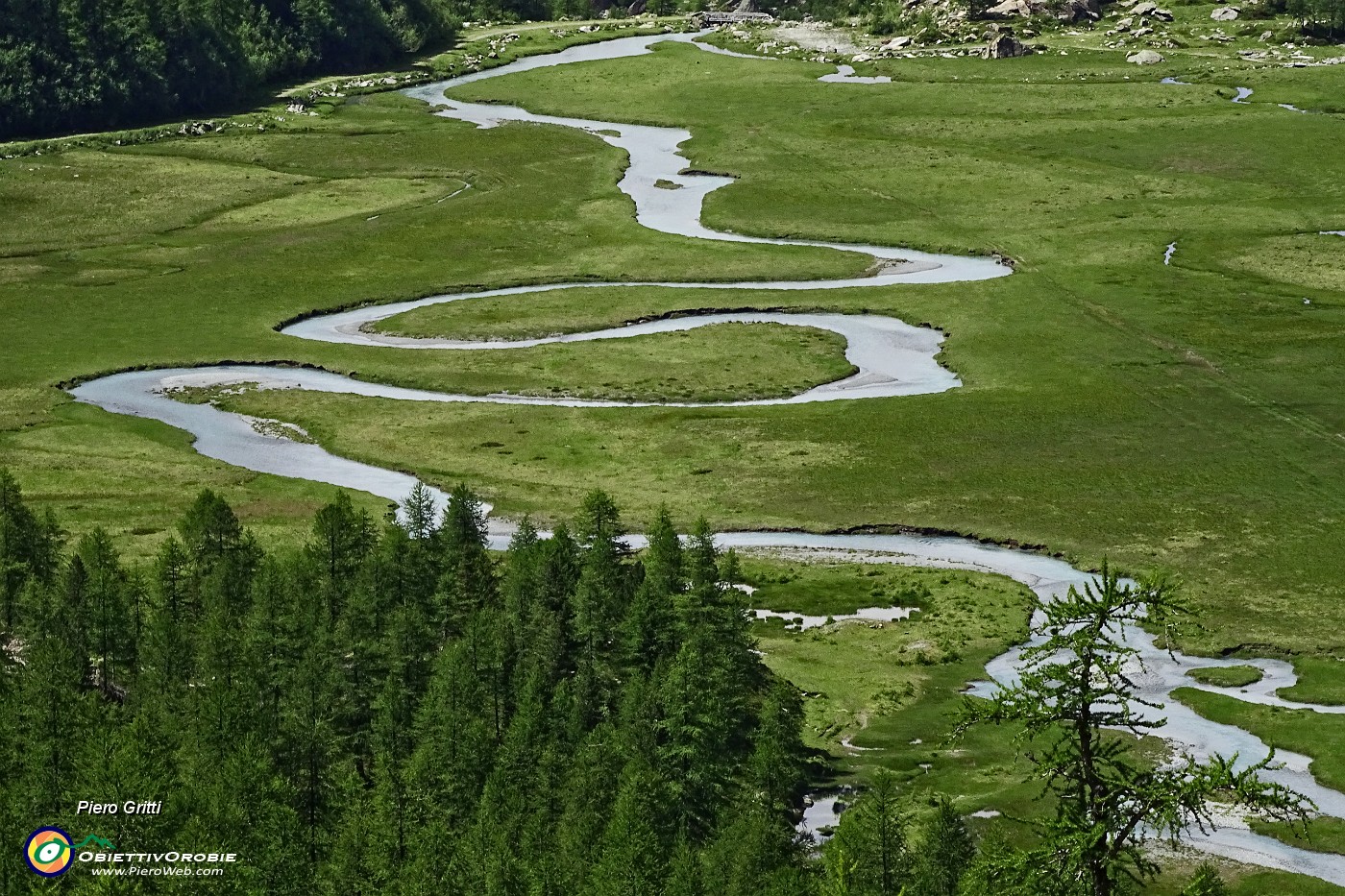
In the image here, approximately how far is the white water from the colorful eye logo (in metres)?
28.8

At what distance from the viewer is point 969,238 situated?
178m

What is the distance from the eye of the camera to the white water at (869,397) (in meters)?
69.8

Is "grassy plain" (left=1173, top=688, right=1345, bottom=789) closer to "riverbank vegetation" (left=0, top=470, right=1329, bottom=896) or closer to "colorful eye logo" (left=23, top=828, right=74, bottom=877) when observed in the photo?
"riverbank vegetation" (left=0, top=470, right=1329, bottom=896)

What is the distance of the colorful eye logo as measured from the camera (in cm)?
5203

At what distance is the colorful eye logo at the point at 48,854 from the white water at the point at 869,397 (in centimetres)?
2876

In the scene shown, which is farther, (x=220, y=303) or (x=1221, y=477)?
(x=220, y=303)

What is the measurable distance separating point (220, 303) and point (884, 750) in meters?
105

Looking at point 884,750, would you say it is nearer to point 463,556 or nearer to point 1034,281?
point 463,556

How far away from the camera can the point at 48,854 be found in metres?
52.3

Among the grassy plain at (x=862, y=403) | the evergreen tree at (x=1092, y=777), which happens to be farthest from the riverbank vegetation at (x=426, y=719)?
the grassy plain at (x=862, y=403)

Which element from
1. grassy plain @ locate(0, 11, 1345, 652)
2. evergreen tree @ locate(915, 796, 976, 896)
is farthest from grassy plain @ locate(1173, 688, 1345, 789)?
evergreen tree @ locate(915, 796, 976, 896)

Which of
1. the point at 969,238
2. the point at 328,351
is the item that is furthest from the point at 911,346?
the point at 328,351

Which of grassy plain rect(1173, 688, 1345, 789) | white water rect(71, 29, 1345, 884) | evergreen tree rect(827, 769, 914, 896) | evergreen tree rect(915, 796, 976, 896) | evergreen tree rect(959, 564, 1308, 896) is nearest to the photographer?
evergreen tree rect(959, 564, 1308, 896)

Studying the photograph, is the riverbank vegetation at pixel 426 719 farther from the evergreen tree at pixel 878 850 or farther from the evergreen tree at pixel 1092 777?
the evergreen tree at pixel 1092 777
